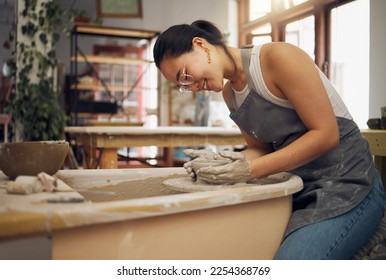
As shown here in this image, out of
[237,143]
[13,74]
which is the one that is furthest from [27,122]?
[237,143]

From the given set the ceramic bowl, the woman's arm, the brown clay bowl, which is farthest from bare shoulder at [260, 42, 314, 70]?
the ceramic bowl

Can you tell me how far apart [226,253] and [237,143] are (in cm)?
190

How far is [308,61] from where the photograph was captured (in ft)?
3.47

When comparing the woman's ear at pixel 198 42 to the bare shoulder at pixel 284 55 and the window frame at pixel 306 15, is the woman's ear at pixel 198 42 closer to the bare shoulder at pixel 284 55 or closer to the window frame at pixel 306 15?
the bare shoulder at pixel 284 55

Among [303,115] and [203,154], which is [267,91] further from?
[203,154]

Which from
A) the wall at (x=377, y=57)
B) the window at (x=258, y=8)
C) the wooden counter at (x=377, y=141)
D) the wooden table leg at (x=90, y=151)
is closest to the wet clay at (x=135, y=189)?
the wooden counter at (x=377, y=141)

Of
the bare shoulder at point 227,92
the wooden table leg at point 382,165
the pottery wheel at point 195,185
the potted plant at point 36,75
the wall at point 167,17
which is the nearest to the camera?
the pottery wheel at point 195,185

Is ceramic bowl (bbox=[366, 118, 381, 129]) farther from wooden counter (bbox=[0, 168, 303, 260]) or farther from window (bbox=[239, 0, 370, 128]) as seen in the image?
wooden counter (bbox=[0, 168, 303, 260])

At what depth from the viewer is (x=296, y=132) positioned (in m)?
1.14

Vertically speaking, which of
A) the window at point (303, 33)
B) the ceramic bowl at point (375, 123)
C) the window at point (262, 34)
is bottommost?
the ceramic bowl at point (375, 123)

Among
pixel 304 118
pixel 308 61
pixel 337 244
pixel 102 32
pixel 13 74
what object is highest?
pixel 102 32

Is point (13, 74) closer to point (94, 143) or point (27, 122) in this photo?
point (27, 122)

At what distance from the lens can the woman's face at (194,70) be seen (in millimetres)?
1113
